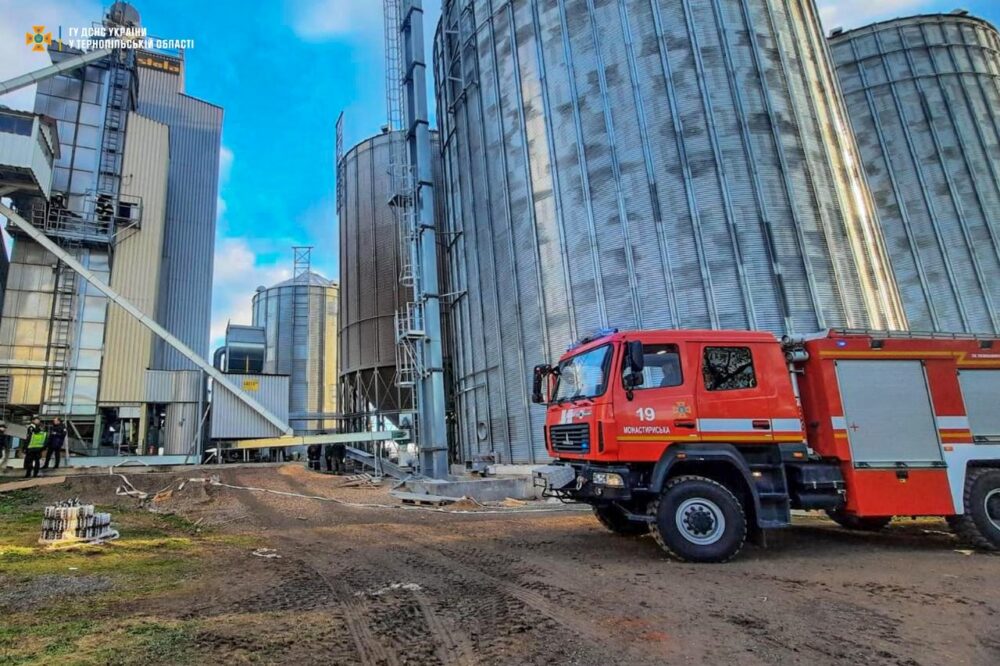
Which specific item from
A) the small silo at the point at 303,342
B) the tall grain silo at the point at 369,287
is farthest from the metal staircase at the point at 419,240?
the small silo at the point at 303,342

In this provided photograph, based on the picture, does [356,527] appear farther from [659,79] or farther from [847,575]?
[659,79]

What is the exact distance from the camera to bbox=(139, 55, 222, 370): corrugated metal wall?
26141mm

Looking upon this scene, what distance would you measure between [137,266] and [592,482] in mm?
24449

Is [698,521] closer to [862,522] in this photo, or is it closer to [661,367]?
[661,367]

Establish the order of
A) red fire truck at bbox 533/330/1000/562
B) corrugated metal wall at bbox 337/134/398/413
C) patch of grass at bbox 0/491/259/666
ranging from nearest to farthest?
1. patch of grass at bbox 0/491/259/666
2. red fire truck at bbox 533/330/1000/562
3. corrugated metal wall at bbox 337/134/398/413

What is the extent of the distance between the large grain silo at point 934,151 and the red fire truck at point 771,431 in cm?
1757

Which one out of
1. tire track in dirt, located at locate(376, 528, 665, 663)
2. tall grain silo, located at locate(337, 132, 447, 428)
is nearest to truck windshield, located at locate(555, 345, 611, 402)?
tire track in dirt, located at locate(376, 528, 665, 663)

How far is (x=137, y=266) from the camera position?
2361 cm

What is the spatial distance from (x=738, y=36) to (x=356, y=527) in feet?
58.2

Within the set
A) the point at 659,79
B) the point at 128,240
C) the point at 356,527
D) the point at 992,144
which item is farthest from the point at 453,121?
the point at 992,144

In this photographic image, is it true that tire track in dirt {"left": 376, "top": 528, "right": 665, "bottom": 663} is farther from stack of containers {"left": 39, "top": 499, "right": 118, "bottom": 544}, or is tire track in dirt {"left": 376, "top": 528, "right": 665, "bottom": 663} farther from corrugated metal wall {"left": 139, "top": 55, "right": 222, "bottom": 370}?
corrugated metal wall {"left": 139, "top": 55, "right": 222, "bottom": 370}

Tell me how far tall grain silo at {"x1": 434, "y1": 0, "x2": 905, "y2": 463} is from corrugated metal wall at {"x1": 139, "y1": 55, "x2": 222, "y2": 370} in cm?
1627

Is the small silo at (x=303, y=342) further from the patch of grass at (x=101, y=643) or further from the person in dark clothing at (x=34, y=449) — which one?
the patch of grass at (x=101, y=643)

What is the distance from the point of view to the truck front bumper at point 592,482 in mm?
6938
